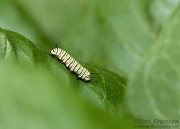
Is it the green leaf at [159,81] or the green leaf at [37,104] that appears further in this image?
the green leaf at [159,81]

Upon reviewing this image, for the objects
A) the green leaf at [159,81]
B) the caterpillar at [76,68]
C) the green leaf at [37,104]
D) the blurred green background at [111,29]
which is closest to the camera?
the green leaf at [37,104]

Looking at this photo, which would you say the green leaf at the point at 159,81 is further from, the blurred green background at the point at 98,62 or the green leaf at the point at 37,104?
the green leaf at the point at 37,104

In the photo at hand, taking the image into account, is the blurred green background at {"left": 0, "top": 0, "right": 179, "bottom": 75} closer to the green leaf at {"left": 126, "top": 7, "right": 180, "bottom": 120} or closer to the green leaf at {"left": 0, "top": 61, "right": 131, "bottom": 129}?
the green leaf at {"left": 126, "top": 7, "right": 180, "bottom": 120}

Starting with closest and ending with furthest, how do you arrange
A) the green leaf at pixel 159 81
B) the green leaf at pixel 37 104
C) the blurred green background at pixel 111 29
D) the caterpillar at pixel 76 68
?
the green leaf at pixel 37 104
the green leaf at pixel 159 81
the caterpillar at pixel 76 68
the blurred green background at pixel 111 29

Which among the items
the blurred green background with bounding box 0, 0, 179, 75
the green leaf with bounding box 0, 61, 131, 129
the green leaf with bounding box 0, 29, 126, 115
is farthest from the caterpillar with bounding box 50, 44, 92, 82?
the green leaf with bounding box 0, 61, 131, 129

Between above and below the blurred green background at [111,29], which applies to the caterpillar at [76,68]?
below

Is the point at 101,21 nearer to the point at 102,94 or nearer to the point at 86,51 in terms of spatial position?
the point at 86,51

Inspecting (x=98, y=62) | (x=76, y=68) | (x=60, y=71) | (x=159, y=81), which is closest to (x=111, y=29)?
(x=98, y=62)

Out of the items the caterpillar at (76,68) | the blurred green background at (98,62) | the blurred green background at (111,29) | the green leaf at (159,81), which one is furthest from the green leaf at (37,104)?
the blurred green background at (111,29)
